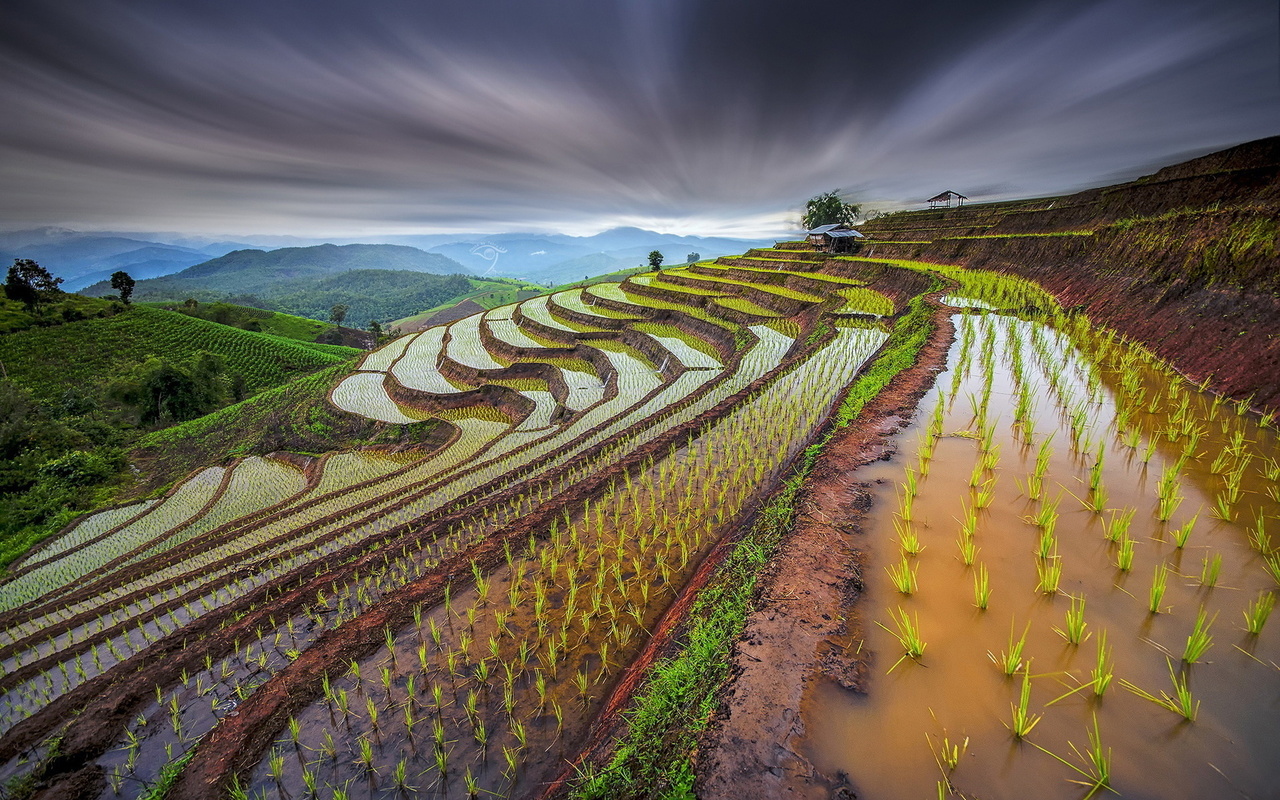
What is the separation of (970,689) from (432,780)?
131 inches

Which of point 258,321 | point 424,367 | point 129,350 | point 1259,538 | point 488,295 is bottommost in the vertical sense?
point 424,367

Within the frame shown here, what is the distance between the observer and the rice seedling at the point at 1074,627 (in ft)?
8.11

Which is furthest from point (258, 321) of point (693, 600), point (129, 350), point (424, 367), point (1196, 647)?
point (1196, 647)

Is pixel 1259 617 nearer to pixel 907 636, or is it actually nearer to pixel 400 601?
pixel 907 636

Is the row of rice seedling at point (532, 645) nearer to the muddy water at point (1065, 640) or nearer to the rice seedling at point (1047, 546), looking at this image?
the muddy water at point (1065, 640)

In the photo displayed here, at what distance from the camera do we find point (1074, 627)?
2.48 meters

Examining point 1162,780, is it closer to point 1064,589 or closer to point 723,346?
point 1064,589

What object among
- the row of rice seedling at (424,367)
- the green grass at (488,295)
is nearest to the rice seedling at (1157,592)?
the row of rice seedling at (424,367)

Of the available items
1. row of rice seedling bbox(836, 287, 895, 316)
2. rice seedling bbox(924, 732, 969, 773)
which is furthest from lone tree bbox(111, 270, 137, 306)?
rice seedling bbox(924, 732, 969, 773)

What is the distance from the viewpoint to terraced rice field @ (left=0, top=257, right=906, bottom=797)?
10.2 ft

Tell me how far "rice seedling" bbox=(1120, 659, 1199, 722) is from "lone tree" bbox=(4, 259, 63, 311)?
58175mm

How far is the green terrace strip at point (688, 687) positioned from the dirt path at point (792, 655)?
11 cm

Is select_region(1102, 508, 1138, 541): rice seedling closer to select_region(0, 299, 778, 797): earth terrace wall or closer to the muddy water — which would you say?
the muddy water

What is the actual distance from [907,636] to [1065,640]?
2.83 ft
